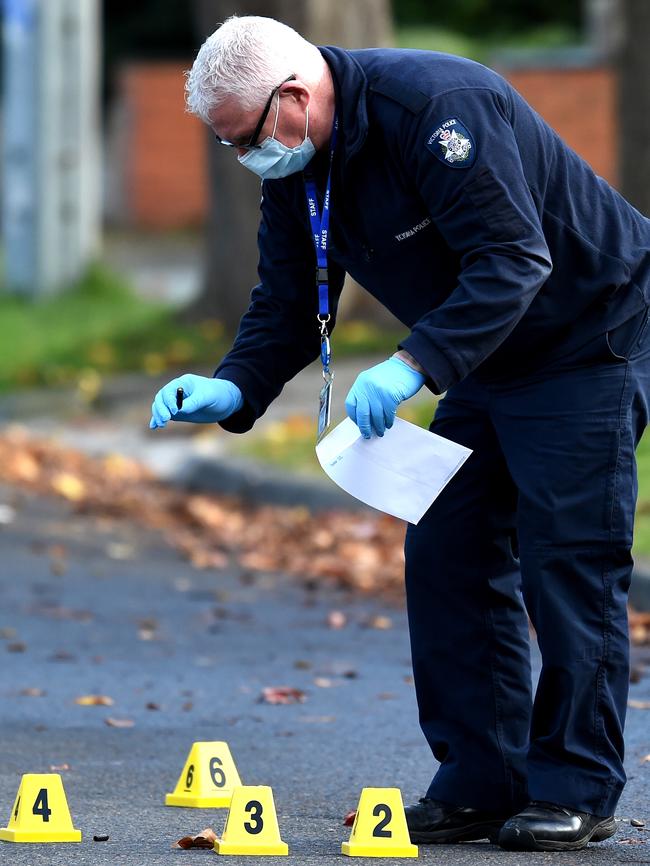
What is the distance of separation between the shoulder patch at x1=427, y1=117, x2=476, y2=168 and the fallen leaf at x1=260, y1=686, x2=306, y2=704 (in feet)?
8.76

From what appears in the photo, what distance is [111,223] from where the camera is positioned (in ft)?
100

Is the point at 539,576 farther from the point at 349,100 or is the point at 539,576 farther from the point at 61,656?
the point at 61,656

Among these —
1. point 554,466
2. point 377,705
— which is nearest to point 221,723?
point 377,705

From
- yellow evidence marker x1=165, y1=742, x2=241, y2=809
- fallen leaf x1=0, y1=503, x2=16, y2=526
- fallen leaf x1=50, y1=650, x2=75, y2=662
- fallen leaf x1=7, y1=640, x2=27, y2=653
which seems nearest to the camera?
yellow evidence marker x1=165, y1=742, x2=241, y2=809

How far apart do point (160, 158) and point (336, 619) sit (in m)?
23.4

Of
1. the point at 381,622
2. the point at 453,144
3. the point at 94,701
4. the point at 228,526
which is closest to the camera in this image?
the point at 453,144

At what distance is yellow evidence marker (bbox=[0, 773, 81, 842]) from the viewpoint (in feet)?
13.1

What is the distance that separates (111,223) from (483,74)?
27298 mm

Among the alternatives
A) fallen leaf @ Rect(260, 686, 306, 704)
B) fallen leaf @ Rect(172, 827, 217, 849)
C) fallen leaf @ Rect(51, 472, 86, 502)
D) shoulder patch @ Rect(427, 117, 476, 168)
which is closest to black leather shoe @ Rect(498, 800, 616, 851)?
fallen leaf @ Rect(172, 827, 217, 849)

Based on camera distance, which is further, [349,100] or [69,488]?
[69,488]

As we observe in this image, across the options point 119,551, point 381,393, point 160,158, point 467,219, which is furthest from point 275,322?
point 160,158

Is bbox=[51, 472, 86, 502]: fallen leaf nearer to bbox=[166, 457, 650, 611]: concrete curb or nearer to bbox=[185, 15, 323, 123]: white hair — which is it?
bbox=[166, 457, 650, 611]: concrete curb

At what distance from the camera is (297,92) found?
3762mm

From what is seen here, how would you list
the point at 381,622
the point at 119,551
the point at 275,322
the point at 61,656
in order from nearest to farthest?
the point at 275,322
the point at 61,656
the point at 381,622
the point at 119,551
